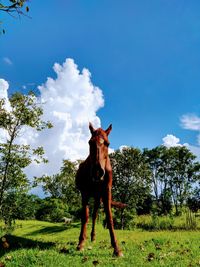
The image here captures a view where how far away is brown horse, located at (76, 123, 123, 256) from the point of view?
7566 millimetres

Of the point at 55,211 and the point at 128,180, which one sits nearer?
the point at 128,180

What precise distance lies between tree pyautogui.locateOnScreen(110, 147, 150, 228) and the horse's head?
34975 millimetres

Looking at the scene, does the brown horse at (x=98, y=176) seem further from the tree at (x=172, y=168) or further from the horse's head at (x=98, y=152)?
the tree at (x=172, y=168)

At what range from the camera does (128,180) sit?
143ft

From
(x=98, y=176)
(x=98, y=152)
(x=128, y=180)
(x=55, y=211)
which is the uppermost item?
(x=128, y=180)

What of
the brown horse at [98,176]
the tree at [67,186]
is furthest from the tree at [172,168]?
the brown horse at [98,176]

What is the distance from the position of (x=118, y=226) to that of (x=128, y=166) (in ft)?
27.7

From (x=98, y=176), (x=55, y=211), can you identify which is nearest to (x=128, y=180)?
(x=55, y=211)

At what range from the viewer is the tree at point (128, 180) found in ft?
140

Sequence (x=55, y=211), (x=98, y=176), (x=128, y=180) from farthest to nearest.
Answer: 1. (x=55, y=211)
2. (x=128, y=180)
3. (x=98, y=176)

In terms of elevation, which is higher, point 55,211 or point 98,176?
point 55,211

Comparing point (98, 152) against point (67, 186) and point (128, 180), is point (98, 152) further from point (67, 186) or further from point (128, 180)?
point (67, 186)

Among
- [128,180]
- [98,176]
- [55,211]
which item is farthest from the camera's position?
[55,211]

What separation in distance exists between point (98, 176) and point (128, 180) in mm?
36678
